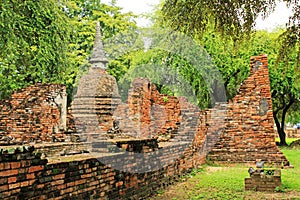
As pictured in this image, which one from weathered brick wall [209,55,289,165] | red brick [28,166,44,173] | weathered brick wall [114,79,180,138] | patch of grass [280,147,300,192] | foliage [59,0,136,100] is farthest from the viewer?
foliage [59,0,136,100]

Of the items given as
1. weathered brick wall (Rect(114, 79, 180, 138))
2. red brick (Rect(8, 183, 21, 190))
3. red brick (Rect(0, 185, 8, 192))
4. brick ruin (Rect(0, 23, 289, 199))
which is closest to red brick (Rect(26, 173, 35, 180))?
red brick (Rect(8, 183, 21, 190))

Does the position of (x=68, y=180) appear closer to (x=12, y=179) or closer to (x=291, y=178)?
(x=12, y=179)

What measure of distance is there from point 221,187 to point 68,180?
4.12 metres

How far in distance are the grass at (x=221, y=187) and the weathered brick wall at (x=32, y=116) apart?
4.48 metres

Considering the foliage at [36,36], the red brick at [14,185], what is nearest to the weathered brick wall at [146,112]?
the foliage at [36,36]

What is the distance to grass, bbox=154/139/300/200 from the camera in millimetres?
6857

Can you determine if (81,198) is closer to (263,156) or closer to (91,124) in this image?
(91,124)

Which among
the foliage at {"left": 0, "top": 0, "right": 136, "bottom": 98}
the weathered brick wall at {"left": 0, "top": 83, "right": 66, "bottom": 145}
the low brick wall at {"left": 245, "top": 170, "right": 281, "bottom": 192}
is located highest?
the foliage at {"left": 0, "top": 0, "right": 136, "bottom": 98}

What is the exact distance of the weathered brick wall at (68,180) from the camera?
3572 millimetres

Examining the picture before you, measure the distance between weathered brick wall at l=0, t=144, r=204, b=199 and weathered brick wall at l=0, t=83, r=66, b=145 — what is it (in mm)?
4880

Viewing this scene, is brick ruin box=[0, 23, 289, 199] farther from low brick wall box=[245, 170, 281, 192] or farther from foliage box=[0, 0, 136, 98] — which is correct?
low brick wall box=[245, 170, 281, 192]

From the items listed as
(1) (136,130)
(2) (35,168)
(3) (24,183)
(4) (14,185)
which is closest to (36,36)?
(1) (136,130)

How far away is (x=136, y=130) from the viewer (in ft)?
41.1

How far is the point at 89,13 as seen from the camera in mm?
23625
